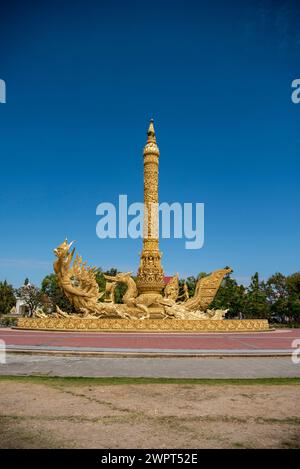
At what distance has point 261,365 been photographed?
928 cm

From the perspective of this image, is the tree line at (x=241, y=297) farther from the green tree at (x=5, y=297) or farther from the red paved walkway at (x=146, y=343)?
the red paved walkway at (x=146, y=343)

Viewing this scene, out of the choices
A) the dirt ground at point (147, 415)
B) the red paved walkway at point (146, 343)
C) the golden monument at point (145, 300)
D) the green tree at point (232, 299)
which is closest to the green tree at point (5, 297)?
the golden monument at point (145, 300)

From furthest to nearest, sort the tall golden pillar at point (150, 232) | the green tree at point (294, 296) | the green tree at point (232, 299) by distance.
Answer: the green tree at point (232, 299), the green tree at point (294, 296), the tall golden pillar at point (150, 232)

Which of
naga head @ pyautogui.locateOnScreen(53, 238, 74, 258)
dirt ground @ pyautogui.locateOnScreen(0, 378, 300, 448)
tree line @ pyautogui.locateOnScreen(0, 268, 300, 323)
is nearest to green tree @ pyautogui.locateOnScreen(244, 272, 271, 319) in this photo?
tree line @ pyautogui.locateOnScreen(0, 268, 300, 323)

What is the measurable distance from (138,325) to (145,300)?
189 inches

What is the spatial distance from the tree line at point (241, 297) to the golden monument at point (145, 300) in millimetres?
12504

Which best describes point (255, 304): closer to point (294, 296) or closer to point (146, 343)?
point (294, 296)

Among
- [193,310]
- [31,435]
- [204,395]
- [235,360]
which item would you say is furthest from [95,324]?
[31,435]

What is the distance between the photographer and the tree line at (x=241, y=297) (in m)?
38.2

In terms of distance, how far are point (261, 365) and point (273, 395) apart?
10.7 feet

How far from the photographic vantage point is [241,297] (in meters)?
38.6

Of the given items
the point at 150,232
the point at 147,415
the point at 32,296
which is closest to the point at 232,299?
the point at 150,232

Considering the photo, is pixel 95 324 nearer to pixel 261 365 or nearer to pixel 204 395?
pixel 261 365

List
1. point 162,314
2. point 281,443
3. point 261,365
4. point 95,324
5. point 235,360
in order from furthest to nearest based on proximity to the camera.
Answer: point 162,314, point 95,324, point 235,360, point 261,365, point 281,443
